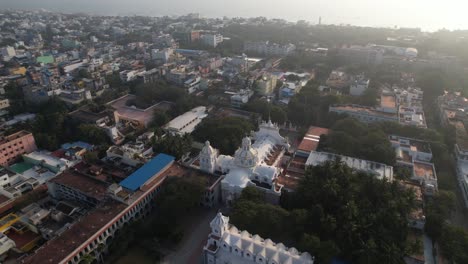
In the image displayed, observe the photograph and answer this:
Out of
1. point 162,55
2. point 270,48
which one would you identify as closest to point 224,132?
point 162,55

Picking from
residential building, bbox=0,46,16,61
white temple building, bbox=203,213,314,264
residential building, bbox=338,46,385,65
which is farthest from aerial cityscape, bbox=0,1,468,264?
residential building, bbox=0,46,16,61

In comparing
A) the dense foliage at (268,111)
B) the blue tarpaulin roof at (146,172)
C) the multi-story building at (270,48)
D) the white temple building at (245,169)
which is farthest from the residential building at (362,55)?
the blue tarpaulin roof at (146,172)

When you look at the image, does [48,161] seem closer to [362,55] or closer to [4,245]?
[4,245]

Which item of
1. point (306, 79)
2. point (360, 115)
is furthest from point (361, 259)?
point (306, 79)

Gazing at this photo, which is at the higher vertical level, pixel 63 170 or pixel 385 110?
pixel 385 110

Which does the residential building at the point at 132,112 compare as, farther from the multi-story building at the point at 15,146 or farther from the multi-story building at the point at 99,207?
the multi-story building at the point at 99,207

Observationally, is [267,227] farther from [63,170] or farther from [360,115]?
[360,115]
